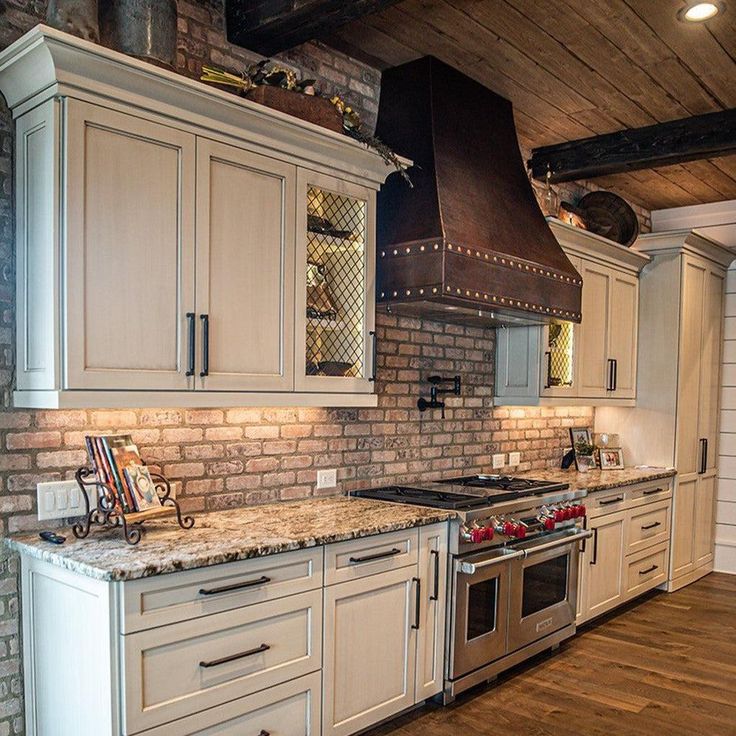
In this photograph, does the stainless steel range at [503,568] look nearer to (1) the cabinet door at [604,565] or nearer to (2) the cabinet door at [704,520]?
(1) the cabinet door at [604,565]

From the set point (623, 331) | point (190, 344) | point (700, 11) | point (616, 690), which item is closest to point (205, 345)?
point (190, 344)

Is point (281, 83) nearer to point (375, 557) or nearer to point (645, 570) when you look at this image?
point (375, 557)

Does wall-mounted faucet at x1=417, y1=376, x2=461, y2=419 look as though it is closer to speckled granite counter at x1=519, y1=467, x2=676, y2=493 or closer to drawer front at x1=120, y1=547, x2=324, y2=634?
speckled granite counter at x1=519, y1=467, x2=676, y2=493

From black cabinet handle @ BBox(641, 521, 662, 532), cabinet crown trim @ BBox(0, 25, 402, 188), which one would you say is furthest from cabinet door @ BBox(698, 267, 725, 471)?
cabinet crown trim @ BBox(0, 25, 402, 188)

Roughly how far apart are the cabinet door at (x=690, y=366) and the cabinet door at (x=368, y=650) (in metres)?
3.02

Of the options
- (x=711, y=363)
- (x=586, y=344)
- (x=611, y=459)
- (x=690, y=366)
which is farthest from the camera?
(x=711, y=363)

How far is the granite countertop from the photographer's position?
6.97 ft

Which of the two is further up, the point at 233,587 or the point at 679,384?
the point at 679,384

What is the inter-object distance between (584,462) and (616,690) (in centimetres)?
175

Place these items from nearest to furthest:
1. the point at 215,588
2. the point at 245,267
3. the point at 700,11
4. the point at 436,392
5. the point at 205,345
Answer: the point at 215,588 < the point at 205,345 < the point at 245,267 < the point at 700,11 < the point at 436,392

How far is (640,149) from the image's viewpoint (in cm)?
441

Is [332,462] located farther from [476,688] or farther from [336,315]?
[476,688]

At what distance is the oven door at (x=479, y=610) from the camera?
10.5 ft

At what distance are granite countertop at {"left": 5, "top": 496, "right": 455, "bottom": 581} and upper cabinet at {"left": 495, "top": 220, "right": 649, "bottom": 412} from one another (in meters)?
1.49
